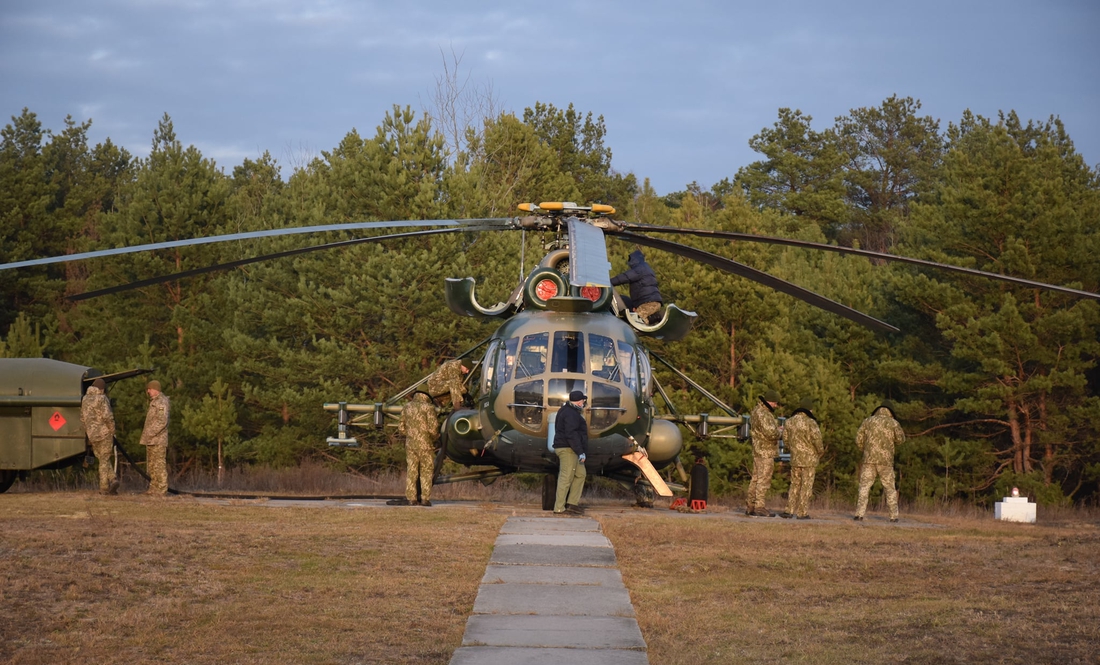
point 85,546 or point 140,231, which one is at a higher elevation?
point 140,231

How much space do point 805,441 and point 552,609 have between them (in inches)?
406

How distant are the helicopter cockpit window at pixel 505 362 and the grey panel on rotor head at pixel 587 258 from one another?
2221 millimetres

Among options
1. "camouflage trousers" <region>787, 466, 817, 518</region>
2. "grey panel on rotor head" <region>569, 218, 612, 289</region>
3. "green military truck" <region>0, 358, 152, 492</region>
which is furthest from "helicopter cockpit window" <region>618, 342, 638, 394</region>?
"green military truck" <region>0, 358, 152, 492</region>

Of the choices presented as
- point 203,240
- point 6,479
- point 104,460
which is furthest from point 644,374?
point 6,479

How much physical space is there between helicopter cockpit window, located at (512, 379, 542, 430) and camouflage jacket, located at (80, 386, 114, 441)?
6594mm

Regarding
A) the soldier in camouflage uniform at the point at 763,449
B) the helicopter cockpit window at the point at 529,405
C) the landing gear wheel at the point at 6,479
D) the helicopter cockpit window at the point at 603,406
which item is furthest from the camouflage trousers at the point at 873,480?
the landing gear wheel at the point at 6,479

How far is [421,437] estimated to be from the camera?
667 inches

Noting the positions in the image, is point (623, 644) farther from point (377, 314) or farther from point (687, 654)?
point (377, 314)

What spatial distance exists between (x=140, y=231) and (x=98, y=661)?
29981 millimetres

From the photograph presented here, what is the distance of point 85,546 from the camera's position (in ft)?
33.4

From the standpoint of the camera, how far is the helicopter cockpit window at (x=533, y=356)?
1503cm

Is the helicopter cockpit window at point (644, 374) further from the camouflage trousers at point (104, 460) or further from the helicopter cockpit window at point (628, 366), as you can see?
the camouflage trousers at point (104, 460)

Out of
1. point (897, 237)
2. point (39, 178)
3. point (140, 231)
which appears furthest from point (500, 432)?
point (897, 237)

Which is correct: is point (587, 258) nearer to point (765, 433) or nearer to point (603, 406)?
point (603, 406)
